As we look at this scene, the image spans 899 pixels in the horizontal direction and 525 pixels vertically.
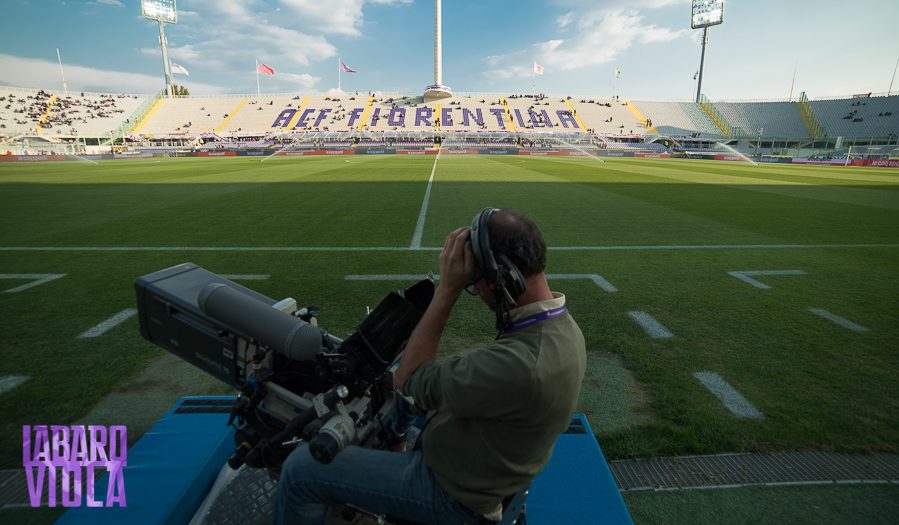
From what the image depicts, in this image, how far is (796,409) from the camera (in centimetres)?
358

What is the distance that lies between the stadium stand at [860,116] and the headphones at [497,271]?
8352 cm

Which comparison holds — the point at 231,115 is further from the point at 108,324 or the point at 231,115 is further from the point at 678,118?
the point at 108,324

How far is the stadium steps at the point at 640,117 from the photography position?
70331 mm

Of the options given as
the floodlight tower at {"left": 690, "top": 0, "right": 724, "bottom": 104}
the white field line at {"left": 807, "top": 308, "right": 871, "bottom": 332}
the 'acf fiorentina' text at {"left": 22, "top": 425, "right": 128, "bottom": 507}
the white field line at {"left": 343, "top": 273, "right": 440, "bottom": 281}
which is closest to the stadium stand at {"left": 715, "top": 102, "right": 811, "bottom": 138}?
the floodlight tower at {"left": 690, "top": 0, "right": 724, "bottom": 104}

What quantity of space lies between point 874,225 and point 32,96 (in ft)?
312

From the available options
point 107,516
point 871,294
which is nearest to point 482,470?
point 107,516

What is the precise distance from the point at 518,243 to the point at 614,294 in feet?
16.3

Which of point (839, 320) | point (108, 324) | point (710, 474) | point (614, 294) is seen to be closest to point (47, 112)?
point (108, 324)

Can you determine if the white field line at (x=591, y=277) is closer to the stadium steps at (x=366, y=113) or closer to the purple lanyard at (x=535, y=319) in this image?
the purple lanyard at (x=535, y=319)

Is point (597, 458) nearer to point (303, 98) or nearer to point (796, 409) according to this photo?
point (796, 409)

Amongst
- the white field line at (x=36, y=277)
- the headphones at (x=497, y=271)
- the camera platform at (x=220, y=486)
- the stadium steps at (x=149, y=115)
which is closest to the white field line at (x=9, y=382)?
the camera platform at (x=220, y=486)

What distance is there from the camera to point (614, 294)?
6.09 m

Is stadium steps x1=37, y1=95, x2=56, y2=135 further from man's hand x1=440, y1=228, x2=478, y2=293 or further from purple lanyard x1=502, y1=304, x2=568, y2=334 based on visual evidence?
purple lanyard x1=502, y1=304, x2=568, y2=334

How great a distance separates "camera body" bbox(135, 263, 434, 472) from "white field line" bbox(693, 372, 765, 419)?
9.86 feet
